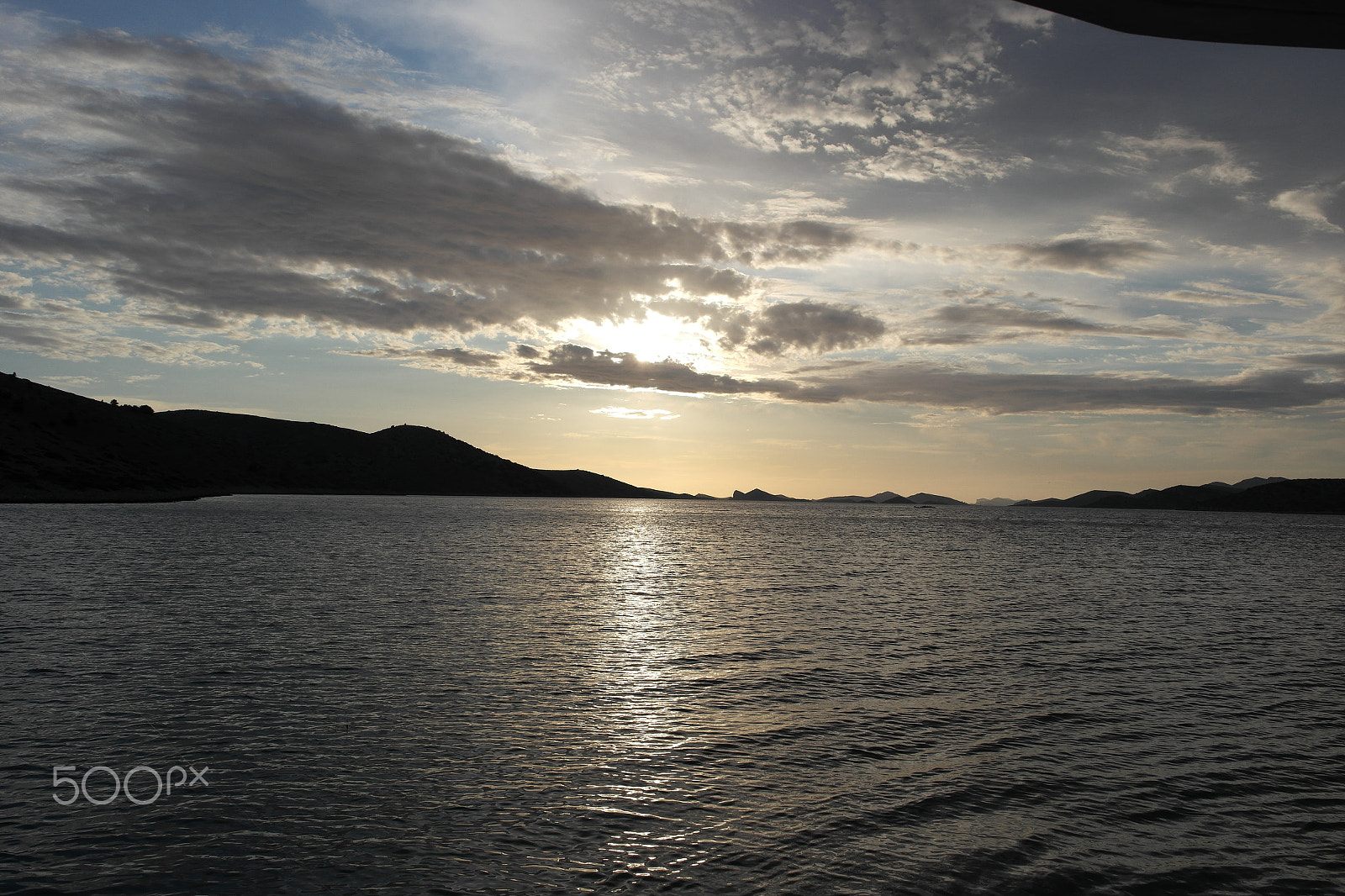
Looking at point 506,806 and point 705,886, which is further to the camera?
point 506,806

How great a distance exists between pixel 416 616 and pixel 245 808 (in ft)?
71.6

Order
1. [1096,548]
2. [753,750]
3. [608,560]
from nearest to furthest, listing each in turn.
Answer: [753,750], [608,560], [1096,548]

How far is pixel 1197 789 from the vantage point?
618 inches

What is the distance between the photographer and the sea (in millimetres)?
11820

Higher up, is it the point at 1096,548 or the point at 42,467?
the point at 42,467

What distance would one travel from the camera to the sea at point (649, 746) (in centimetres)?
1182

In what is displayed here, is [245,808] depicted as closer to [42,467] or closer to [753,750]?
[753,750]

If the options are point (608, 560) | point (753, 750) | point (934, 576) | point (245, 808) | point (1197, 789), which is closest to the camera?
point (245, 808)

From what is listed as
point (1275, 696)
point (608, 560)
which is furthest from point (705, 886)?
point (608, 560)

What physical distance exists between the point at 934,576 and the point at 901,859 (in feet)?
177

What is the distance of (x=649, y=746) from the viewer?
17.5 metres

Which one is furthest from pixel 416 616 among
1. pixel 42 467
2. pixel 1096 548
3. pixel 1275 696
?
pixel 42 467

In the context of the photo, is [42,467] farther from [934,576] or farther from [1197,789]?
[1197,789]

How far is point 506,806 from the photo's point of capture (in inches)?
543
